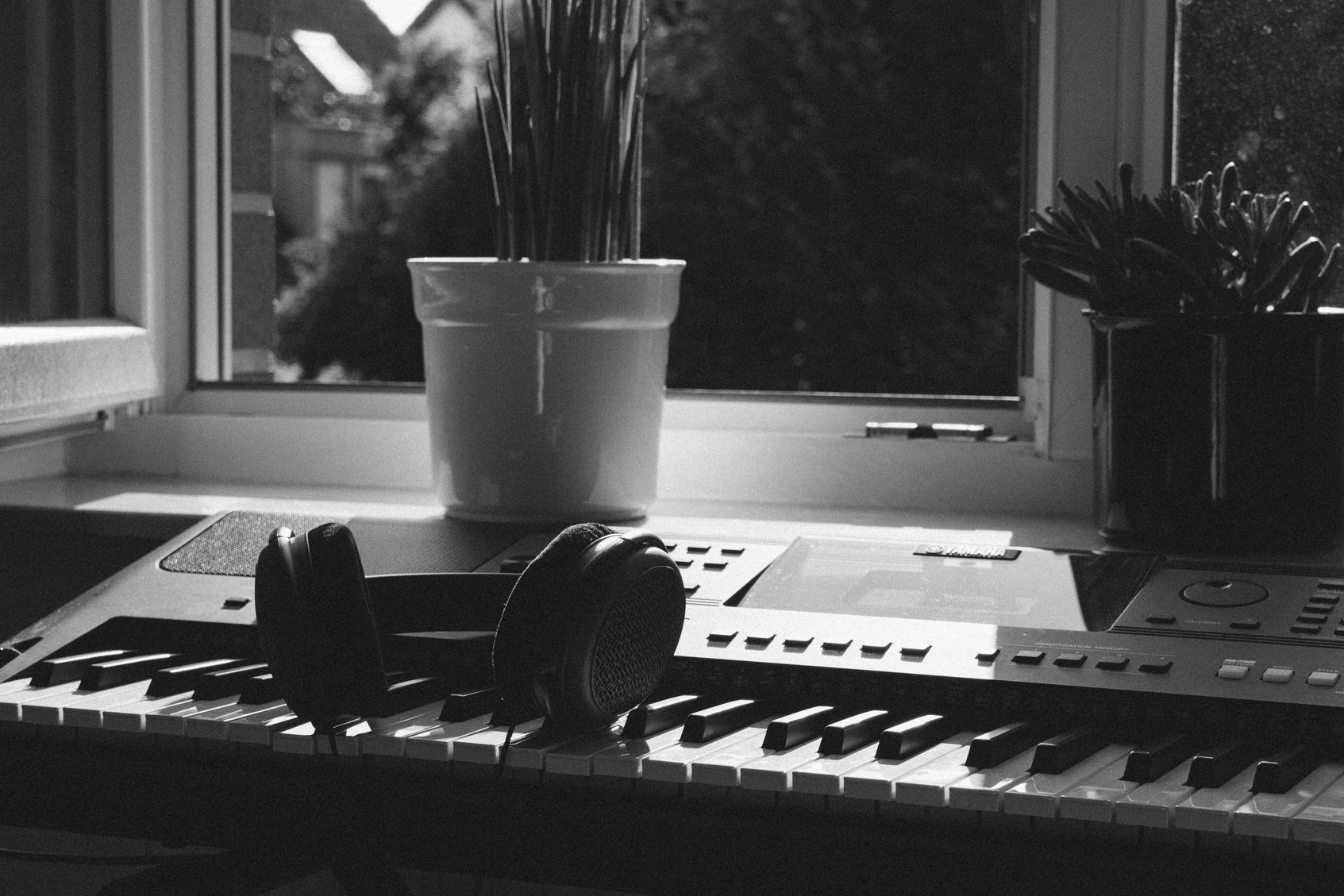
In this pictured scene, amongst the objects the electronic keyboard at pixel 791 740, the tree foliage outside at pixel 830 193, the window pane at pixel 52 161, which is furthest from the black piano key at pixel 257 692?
the tree foliage outside at pixel 830 193

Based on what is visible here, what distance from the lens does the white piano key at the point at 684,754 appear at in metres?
0.67

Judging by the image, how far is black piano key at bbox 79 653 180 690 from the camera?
0.83 m

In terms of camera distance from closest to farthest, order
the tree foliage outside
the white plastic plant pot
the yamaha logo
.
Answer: the yamaha logo < the white plastic plant pot < the tree foliage outside

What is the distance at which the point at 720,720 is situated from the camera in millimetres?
737

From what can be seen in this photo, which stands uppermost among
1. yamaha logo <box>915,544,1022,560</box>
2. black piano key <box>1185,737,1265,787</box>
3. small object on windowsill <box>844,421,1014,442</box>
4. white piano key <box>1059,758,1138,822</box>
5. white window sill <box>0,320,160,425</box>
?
white window sill <box>0,320,160,425</box>

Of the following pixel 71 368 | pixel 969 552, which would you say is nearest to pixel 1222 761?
pixel 969 552

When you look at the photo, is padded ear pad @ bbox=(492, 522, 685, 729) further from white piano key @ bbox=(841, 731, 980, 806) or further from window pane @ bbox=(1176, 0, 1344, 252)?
window pane @ bbox=(1176, 0, 1344, 252)

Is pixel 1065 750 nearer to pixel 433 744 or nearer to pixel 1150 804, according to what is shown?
pixel 1150 804

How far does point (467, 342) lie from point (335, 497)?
0.27 meters

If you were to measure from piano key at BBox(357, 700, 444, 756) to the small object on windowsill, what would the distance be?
623 millimetres

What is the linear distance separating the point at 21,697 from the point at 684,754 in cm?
37

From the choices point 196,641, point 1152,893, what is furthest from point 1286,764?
point 196,641

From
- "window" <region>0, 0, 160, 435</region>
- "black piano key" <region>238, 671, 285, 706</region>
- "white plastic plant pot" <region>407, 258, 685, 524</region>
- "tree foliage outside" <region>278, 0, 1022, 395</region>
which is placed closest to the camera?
"black piano key" <region>238, 671, 285, 706</region>

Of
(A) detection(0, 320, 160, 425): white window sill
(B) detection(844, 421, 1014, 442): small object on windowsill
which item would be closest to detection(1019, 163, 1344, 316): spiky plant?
(B) detection(844, 421, 1014, 442): small object on windowsill
